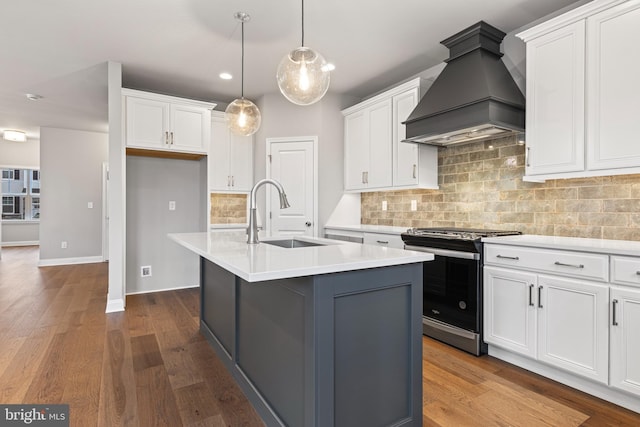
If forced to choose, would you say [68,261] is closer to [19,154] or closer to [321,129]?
[19,154]

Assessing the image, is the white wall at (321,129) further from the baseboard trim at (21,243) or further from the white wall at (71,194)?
the baseboard trim at (21,243)

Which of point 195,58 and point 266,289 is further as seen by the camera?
point 195,58

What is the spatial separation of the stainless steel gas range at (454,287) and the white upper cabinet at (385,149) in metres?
0.88

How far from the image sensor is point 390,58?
146 inches

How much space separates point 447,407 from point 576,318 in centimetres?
98

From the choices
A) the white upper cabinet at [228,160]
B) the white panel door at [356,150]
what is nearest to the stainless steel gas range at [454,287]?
the white panel door at [356,150]

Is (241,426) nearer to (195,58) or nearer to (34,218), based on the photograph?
(195,58)

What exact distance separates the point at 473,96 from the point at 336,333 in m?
2.29

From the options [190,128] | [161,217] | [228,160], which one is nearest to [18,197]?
[161,217]

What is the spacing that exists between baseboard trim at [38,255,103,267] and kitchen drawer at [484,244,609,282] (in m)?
7.40

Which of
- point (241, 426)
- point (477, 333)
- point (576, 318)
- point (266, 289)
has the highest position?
point (266, 289)

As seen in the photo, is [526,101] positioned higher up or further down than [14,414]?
higher up

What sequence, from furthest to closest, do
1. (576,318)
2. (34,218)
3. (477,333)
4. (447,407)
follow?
(34,218)
(477,333)
(576,318)
(447,407)

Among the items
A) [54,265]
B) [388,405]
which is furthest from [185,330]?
[54,265]
